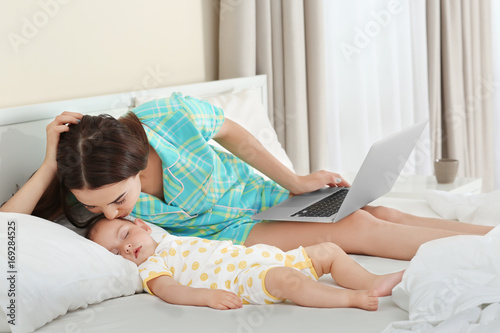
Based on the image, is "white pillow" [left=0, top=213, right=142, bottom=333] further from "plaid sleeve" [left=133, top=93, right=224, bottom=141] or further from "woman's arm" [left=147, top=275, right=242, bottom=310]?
"plaid sleeve" [left=133, top=93, right=224, bottom=141]

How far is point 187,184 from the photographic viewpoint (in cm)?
178

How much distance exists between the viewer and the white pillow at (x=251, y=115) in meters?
2.39

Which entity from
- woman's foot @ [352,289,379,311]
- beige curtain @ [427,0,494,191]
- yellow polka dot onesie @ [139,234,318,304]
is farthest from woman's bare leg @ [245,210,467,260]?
beige curtain @ [427,0,494,191]

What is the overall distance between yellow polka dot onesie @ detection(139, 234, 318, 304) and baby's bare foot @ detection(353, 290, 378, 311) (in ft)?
0.54

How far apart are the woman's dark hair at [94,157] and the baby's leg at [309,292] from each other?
1.40 ft

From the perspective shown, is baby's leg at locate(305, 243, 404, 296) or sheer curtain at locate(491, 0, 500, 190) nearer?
baby's leg at locate(305, 243, 404, 296)

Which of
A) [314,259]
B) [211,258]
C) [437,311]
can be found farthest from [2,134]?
[437,311]

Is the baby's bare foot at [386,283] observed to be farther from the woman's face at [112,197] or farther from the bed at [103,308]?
the woman's face at [112,197]

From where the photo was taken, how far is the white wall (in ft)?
5.88

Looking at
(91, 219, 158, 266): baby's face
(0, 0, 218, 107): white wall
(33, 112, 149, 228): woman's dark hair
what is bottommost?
(91, 219, 158, 266): baby's face

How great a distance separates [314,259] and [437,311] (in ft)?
1.23

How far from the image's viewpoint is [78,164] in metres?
1.48

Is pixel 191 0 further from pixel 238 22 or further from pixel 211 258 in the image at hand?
pixel 211 258

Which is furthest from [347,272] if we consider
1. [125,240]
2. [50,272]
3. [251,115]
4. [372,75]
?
[372,75]
